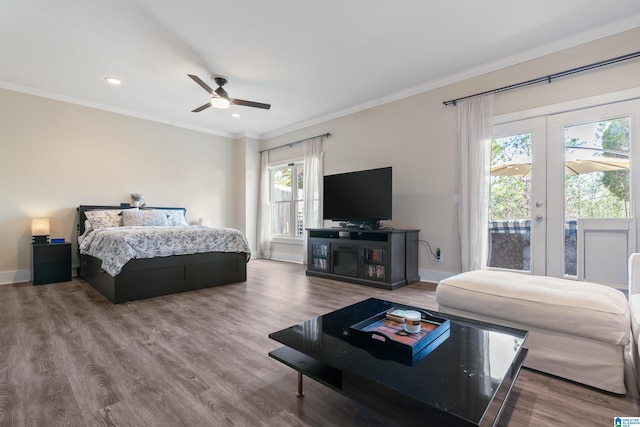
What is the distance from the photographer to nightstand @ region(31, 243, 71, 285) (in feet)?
12.9

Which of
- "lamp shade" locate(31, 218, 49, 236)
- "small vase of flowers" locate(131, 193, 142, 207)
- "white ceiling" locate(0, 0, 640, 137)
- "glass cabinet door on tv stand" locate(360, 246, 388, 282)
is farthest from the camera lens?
"small vase of flowers" locate(131, 193, 142, 207)

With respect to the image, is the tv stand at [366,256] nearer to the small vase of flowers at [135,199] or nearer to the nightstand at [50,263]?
the small vase of flowers at [135,199]

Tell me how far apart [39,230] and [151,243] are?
2.07 metres

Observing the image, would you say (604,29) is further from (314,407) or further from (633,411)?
(314,407)

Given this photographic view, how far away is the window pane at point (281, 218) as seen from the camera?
626 centimetres

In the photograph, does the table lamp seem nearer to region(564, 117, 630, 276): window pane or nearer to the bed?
the bed

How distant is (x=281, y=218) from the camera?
6387 millimetres

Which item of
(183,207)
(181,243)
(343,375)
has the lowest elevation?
(343,375)

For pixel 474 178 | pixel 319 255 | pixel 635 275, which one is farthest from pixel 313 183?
pixel 635 275

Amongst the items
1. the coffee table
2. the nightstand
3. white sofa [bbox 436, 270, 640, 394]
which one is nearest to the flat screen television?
white sofa [bbox 436, 270, 640, 394]

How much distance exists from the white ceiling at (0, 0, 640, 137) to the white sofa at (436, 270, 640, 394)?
2363 millimetres

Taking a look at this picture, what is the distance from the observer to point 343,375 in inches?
49.8

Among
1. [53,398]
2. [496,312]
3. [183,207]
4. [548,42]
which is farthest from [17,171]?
[548,42]

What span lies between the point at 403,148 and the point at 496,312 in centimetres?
300
